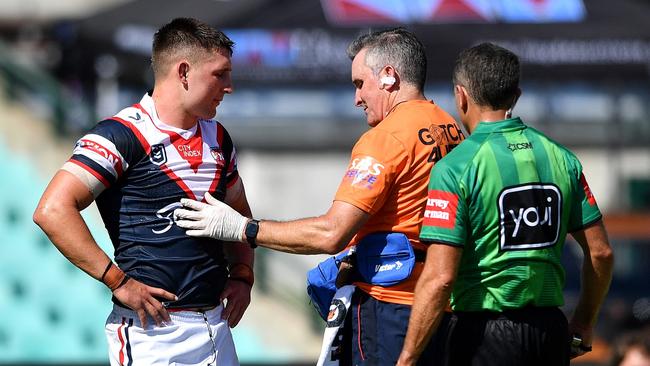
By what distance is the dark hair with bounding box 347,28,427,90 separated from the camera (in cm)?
445

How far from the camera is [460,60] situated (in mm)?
4285

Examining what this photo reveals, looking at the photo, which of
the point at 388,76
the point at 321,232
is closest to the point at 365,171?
the point at 321,232

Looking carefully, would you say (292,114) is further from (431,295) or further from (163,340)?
(431,295)

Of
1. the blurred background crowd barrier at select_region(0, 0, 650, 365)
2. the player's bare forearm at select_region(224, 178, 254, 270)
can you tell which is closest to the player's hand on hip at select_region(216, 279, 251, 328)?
the player's bare forearm at select_region(224, 178, 254, 270)

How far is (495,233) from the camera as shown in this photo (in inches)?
163

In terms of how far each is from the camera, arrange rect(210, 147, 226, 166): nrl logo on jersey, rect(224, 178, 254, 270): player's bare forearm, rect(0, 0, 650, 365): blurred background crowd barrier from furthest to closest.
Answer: rect(0, 0, 650, 365): blurred background crowd barrier
rect(224, 178, 254, 270): player's bare forearm
rect(210, 147, 226, 166): nrl logo on jersey

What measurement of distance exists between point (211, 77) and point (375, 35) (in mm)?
670

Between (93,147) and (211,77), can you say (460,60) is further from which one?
(93,147)

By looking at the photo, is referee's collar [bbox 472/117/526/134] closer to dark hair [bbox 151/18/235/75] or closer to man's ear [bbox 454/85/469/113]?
man's ear [bbox 454/85/469/113]

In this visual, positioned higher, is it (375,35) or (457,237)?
(375,35)

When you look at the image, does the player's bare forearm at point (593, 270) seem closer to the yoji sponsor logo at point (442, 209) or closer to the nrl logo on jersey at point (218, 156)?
the yoji sponsor logo at point (442, 209)

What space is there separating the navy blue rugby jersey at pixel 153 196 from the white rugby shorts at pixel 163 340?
0.08m

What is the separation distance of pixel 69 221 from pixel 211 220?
520 mm

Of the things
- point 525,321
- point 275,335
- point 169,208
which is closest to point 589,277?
point 525,321
